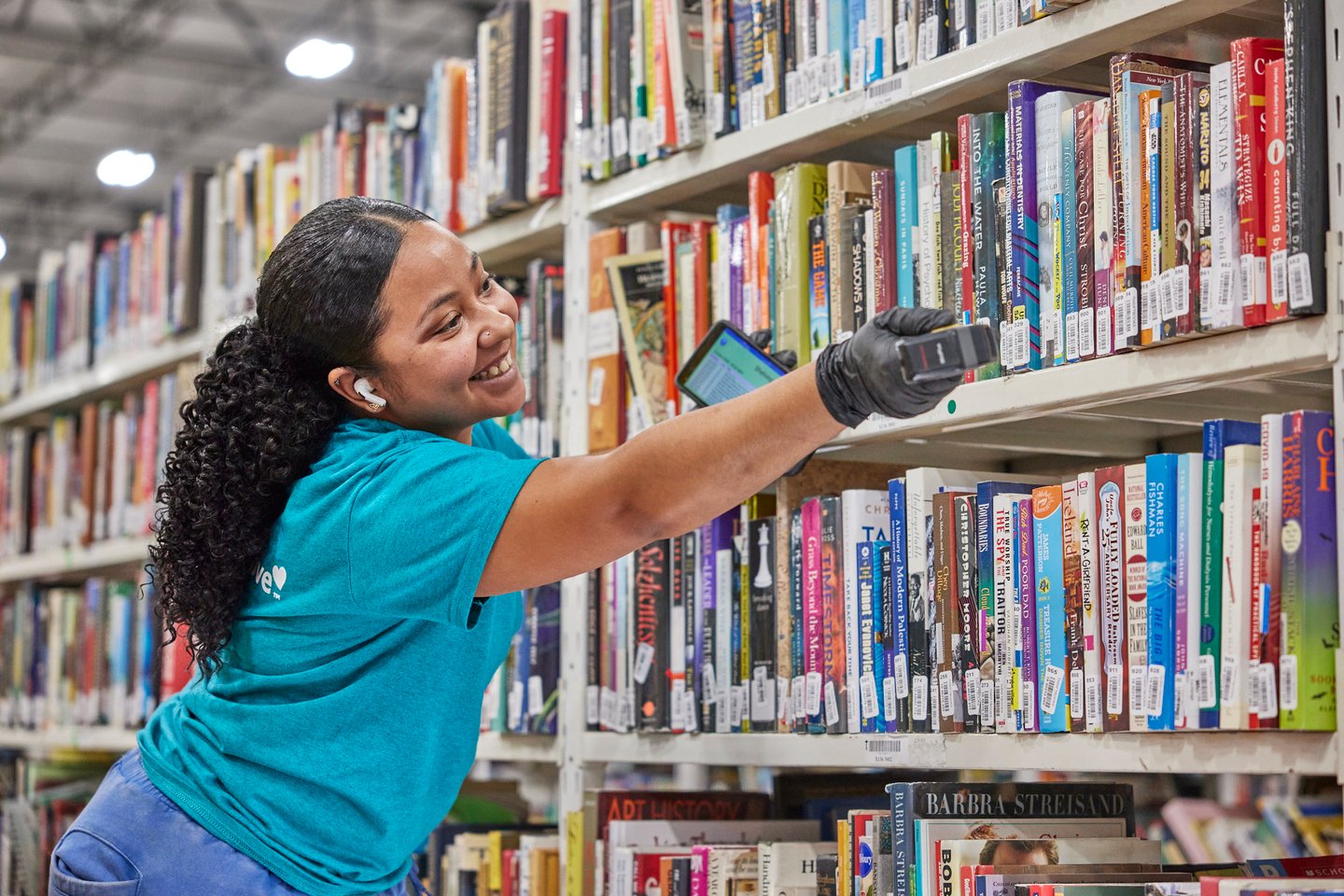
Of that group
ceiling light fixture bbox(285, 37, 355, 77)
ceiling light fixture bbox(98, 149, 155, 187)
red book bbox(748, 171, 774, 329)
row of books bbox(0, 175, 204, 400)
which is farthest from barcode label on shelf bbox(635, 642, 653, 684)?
ceiling light fixture bbox(98, 149, 155, 187)

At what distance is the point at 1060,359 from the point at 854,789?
3.00 feet

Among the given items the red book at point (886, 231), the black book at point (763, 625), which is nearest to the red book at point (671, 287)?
the black book at point (763, 625)

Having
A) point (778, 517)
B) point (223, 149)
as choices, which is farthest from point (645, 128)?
point (223, 149)

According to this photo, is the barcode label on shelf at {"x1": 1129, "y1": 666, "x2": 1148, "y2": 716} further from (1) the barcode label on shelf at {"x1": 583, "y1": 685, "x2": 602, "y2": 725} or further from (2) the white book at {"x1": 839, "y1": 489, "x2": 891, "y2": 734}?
(1) the barcode label on shelf at {"x1": 583, "y1": 685, "x2": 602, "y2": 725}

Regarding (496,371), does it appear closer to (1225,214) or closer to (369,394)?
(369,394)

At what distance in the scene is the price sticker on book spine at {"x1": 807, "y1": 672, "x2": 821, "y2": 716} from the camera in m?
1.92

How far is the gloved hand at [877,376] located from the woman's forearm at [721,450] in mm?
18

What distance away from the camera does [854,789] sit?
233 cm

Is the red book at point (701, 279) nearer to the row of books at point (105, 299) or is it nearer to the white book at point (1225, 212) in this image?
the white book at point (1225, 212)

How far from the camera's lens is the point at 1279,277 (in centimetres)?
142

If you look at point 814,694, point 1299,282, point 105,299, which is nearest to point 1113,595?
point 1299,282

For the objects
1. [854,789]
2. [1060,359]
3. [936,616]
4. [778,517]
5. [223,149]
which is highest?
[223,149]

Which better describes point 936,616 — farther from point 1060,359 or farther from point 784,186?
point 784,186

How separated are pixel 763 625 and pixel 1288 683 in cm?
76
